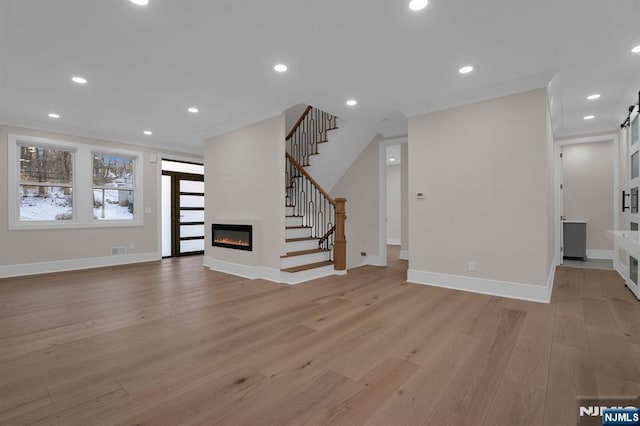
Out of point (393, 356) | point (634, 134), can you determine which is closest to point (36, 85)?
point (393, 356)

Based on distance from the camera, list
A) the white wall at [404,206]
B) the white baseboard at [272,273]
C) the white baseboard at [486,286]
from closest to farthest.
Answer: the white baseboard at [486,286] < the white baseboard at [272,273] < the white wall at [404,206]

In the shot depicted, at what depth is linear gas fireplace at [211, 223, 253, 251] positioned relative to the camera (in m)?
5.09

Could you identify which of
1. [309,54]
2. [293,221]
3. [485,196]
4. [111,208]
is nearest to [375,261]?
[293,221]

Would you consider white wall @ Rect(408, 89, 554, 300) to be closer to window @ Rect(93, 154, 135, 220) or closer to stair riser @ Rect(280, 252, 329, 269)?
stair riser @ Rect(280, 252, 329, 269)

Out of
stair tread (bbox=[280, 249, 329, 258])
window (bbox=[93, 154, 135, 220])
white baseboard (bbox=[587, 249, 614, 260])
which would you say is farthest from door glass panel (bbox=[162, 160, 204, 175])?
white baseboard (bbox=[587, 249, 614, 260])

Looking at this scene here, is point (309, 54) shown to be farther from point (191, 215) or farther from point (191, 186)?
point (191, 215)

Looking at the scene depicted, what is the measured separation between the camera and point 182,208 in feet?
25.5

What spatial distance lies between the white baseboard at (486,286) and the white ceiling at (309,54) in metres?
2.46

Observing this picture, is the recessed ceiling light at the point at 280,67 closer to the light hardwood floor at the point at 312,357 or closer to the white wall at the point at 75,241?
the light hardwood floor at the point at 312,357

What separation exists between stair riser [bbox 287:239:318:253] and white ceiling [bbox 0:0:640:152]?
2.28m

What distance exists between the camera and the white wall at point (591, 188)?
6.40 meters

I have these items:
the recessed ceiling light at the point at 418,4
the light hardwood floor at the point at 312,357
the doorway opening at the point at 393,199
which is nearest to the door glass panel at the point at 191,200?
the light hardwood floor at the point at 312,357

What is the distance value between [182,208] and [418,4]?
23.6 feet

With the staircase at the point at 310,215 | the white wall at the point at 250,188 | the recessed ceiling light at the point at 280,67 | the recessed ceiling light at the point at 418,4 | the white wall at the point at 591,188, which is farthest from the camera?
the white wall at the point at 591,188
